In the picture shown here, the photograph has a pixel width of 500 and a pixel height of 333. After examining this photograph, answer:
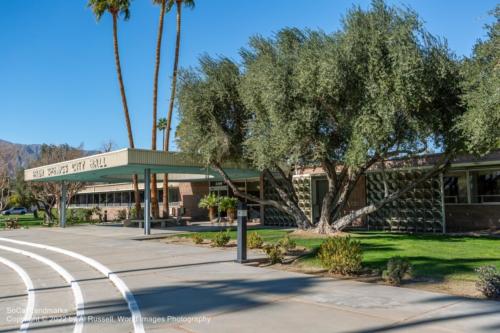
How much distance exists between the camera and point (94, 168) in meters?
22.0

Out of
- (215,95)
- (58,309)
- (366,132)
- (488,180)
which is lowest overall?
(58,309)

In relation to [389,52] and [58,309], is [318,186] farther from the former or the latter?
[58,309]

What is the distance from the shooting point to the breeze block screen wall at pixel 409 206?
818 inches

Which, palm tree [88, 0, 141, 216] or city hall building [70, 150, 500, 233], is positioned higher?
palm tree [88, 0, 141, 216]

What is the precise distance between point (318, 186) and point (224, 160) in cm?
742

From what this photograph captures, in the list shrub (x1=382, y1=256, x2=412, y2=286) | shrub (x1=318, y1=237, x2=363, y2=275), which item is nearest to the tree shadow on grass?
shrub (x1=382, y1=256, x2=412, y2=286)

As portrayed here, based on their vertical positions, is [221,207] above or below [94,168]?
below

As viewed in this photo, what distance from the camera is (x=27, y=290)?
9492mm

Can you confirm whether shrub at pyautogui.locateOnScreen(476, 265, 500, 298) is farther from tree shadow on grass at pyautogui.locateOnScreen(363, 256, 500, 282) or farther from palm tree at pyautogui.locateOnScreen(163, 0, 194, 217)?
palm tree at pyautogui.locateOnScreen(163, 0, 194, 217)

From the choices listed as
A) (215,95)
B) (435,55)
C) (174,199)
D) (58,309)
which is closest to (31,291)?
(58,309)

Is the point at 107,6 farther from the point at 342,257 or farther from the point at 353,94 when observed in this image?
the point at 342,257

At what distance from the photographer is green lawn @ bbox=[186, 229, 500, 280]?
9633mm

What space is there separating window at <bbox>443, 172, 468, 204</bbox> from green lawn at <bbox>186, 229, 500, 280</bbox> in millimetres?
4873

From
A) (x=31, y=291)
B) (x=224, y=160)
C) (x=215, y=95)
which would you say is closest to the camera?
(x=31, y=291)
